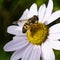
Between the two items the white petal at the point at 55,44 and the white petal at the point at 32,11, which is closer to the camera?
the white petal at the point at 55,44

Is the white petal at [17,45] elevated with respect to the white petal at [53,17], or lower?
lower

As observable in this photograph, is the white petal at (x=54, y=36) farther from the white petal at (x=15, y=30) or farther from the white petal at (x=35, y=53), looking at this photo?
the white petal at (x=15, y=30)

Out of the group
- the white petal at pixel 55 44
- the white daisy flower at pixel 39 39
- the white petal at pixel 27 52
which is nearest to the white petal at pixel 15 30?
the white daisy flower at pixel 39 39

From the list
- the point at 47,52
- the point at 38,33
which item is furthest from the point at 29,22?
the point at 47,52

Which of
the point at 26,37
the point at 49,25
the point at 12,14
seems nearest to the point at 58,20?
the point at 49,25

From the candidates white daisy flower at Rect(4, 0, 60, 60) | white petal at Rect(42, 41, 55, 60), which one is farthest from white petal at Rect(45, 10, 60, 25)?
white petal at Rect(42, 41, 55, 60)

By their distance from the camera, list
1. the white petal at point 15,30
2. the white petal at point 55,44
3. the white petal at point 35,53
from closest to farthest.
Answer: the white petal at point 55,44 → the white petal at point 35,53 → the white petal at point 15,30

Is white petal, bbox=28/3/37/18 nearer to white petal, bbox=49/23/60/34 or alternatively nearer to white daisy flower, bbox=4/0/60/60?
white daisy flower, bbox=4/0/60/60
